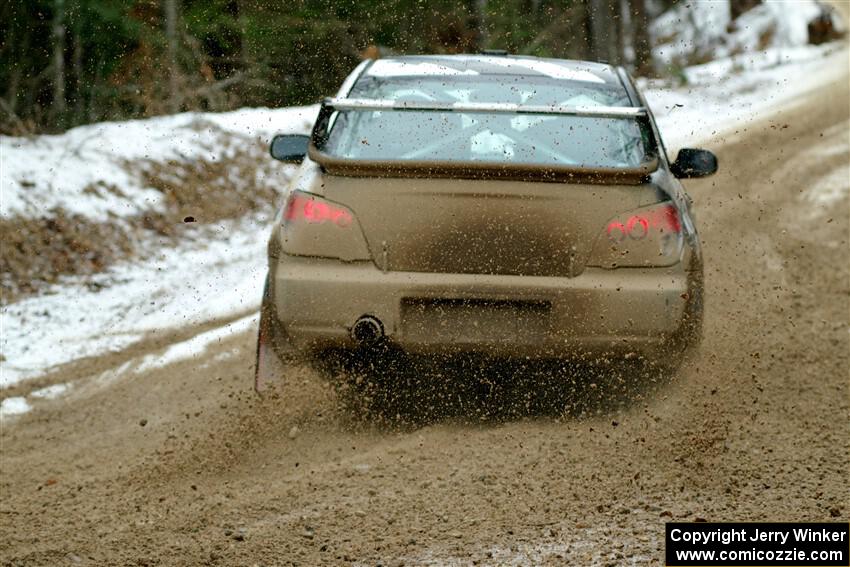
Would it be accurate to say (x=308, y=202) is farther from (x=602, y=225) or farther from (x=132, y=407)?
(x=132, y=407)

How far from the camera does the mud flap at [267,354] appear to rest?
5102 mm

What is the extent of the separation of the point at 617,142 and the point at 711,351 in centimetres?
137

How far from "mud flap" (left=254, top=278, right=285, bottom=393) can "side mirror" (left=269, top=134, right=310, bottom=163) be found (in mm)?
708

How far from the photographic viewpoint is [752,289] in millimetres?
8023

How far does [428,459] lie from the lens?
183 inches

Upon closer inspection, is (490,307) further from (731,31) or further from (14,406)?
(731,31)

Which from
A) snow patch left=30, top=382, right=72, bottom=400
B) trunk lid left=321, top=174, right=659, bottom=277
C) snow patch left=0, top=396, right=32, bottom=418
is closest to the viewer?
trunk lid left=321, top=174, right=659, bottom=277

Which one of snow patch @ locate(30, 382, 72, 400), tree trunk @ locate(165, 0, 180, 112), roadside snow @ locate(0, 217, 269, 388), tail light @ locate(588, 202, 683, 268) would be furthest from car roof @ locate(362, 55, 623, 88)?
A: tree trunk @ locate(165, 0, 180, 112)

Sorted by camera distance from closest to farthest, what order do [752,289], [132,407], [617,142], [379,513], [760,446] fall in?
1. [379,513]
2. [760,446]
3. [617,142]
4. [132,407]
5. [752,289]

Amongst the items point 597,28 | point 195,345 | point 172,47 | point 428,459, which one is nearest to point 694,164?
point 428,459

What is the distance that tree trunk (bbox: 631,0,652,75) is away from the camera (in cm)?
2762

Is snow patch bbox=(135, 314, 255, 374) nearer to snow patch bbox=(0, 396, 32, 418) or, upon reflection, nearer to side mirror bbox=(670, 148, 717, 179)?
snow patch bbox=(0, 396, 32, 418)

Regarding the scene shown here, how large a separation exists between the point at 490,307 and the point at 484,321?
0.21 ft

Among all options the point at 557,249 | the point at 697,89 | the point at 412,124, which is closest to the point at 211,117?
the point at 412,124
